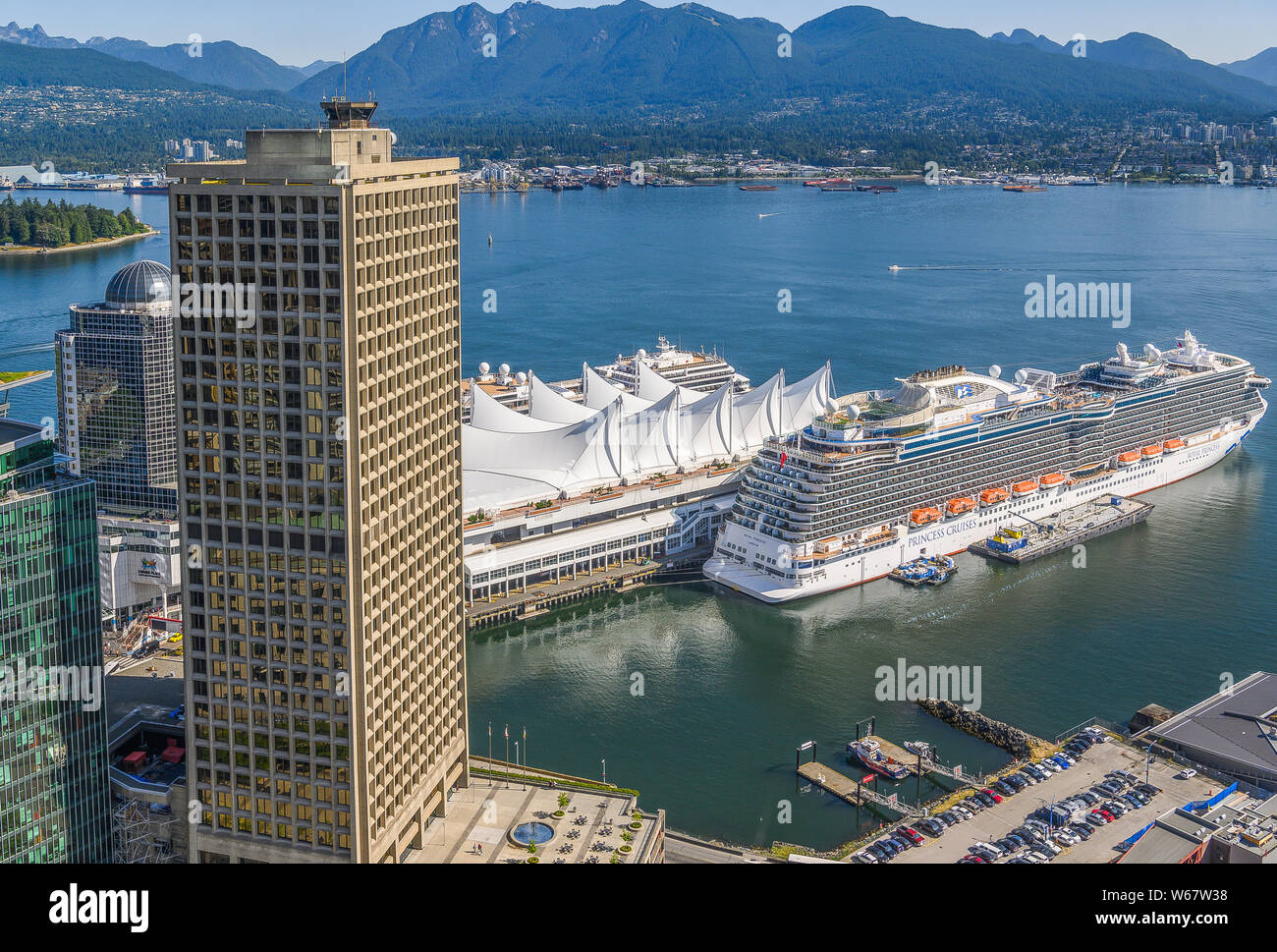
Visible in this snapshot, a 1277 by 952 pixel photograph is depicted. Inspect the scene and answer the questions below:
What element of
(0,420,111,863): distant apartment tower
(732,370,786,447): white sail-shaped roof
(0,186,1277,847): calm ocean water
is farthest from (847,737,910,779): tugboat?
(732,370,786,447): white sail-shaped roof

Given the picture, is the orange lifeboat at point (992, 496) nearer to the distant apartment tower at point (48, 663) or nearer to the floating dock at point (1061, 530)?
the floating dock at point (1061, 530)

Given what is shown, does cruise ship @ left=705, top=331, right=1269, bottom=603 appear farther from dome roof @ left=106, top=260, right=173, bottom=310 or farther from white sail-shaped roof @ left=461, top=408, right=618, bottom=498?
dome roof @ left=106, top=260, right=173, bottom=310

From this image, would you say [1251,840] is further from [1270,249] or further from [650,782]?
[1270,249]

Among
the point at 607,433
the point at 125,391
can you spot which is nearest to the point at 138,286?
the point at 125,391

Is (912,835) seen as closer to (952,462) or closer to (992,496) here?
(952,462)

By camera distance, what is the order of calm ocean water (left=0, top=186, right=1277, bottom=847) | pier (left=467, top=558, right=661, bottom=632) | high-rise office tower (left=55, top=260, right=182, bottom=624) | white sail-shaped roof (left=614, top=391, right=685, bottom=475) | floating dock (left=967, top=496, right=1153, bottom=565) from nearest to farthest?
1. calm ocean water (left=0, top=186, right=1277, bottom=847)
2. high-rise office tower (left=55, top=260, right=182, bottom=624)
3. pier (left=467, top=558, right=661, bottom=632)
4. floating dock (left=967, top=496, right=1153, bottom=565)
5. white sail-shaped roof (left=614, top=391, right=685, bottom=475)
